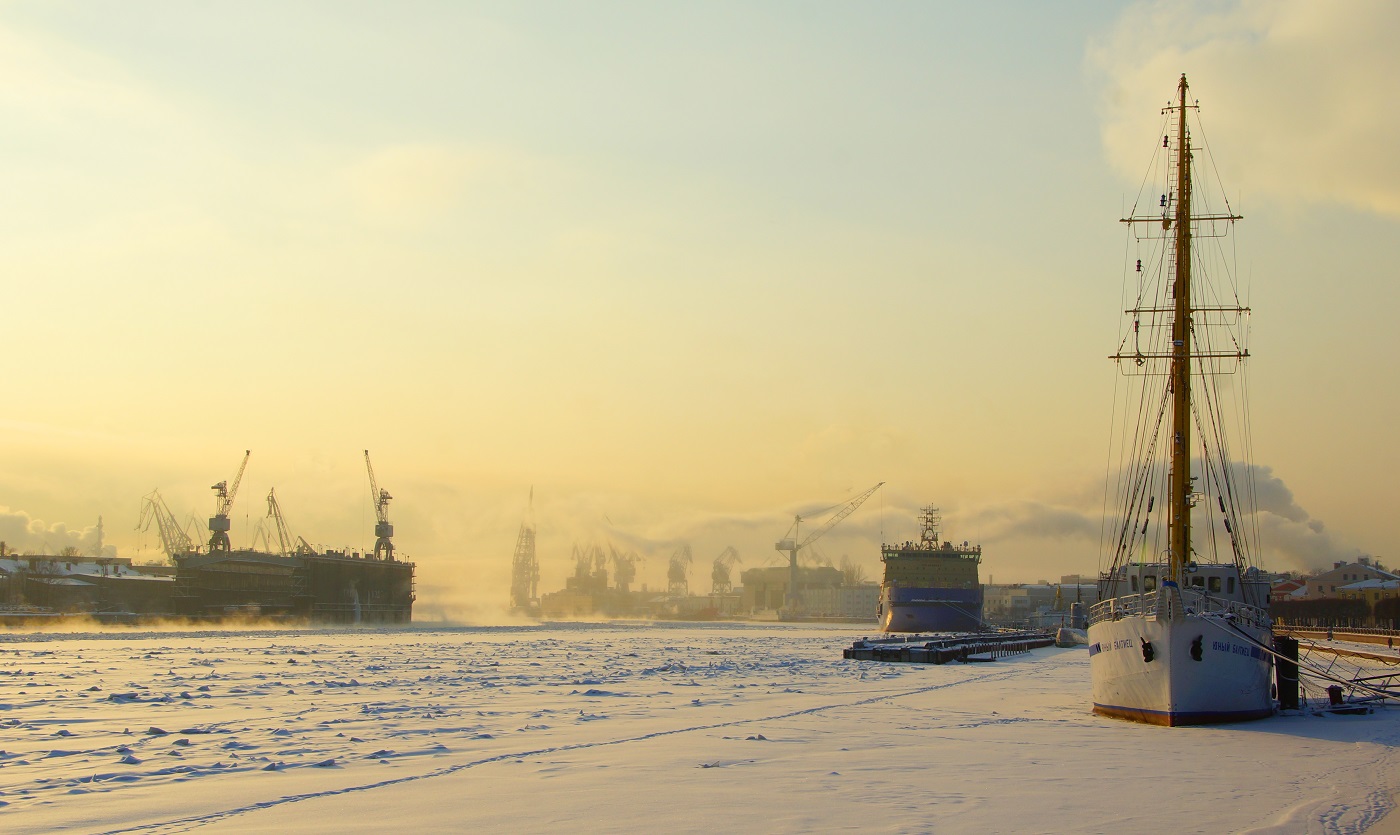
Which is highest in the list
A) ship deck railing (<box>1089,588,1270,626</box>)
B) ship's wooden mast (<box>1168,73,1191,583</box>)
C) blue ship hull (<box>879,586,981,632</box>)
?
ship's wooden mast (<box>1168,73,1191,583</box>)

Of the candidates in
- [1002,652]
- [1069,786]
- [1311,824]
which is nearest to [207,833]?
[1069,786]

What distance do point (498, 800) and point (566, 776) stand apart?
282 cm

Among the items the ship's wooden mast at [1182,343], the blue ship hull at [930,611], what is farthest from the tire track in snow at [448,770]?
the blue ship hull at [930,611]

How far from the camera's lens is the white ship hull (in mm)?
32469

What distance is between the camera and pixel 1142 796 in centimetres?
2102

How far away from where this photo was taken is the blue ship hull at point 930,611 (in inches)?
6014

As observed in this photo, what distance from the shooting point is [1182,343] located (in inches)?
1618

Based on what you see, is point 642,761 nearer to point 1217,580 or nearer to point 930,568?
point 1217,580

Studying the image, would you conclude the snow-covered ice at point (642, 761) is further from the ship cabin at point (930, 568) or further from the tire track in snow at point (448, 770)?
the ship cabin at point (930, 568)

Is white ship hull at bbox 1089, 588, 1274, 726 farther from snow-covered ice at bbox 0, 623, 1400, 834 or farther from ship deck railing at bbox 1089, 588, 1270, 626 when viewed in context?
snow-covered ice at bbox 0, 623, 1400, 834

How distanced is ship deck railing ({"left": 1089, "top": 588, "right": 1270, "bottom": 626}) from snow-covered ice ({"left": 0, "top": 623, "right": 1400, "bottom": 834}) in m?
3.17

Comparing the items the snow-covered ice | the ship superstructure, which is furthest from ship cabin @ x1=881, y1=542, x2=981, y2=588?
the snow-covered ice

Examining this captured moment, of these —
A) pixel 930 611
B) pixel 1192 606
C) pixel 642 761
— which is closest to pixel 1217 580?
pixel 1192 606

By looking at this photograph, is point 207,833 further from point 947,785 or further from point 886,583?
point 886,583
